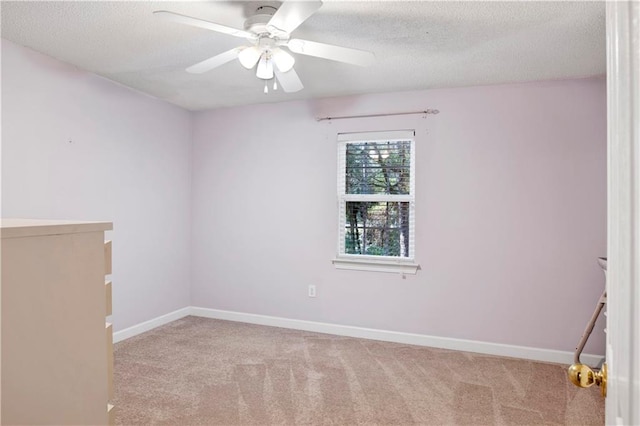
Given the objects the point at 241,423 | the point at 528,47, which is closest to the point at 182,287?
the point at 241,423

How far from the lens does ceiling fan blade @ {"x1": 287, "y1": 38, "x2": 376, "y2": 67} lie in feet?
6.76

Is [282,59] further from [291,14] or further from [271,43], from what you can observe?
[291,14]

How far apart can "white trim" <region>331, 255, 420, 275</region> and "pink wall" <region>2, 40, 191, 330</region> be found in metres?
1.84

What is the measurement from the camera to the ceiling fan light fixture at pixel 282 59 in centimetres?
221

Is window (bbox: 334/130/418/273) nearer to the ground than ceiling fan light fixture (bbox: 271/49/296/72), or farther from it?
nearer to the ground

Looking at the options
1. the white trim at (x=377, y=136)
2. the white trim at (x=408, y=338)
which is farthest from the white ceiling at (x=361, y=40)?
the white trim at (x=408, y=338)

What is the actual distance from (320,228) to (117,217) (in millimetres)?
1881

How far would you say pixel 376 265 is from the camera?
3.74 m

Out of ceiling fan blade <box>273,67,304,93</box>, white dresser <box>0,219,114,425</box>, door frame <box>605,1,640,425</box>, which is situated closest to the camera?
door frame <box>605,1,640,425</box>

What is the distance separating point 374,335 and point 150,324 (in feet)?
7.28

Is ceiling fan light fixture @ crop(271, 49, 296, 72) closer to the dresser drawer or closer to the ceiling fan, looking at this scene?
the ceiling fan

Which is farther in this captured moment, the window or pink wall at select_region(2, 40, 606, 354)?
the window

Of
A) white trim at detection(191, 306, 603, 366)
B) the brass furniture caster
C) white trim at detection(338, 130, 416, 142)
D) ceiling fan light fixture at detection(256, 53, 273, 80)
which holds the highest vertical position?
ceiling fan light fixture at detection(256, 53, 273, 80)

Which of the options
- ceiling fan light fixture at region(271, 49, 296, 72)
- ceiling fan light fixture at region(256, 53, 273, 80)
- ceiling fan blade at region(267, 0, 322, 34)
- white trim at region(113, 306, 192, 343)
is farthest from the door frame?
white trim at region(113, 306, 192, 343)
